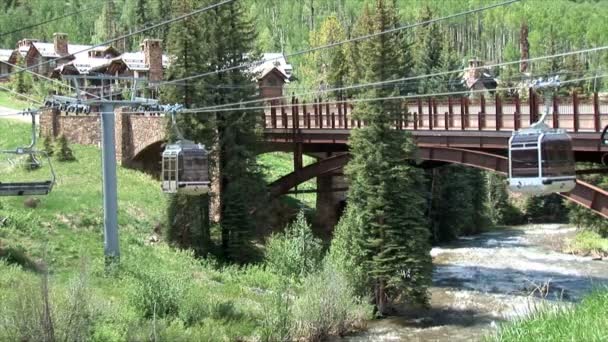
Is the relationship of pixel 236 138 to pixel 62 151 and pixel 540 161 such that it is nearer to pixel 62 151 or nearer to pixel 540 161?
pixel 62 151

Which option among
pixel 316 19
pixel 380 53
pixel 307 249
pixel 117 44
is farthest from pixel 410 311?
pixel 316 19

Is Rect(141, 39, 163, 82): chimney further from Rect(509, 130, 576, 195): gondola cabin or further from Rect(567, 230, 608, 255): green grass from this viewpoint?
Rect(509, 130, 576, 195): gondola cabin

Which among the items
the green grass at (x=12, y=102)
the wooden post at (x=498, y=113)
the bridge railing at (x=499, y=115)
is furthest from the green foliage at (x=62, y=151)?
the wooden post at (x=498, y=113)

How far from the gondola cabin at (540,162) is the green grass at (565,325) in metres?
8.23

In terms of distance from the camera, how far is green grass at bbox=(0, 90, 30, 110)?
60.0 metres

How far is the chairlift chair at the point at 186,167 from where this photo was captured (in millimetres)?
22188

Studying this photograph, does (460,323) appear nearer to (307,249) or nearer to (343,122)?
(307,249)

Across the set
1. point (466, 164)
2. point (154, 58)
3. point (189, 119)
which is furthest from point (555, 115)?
point (154, 58)

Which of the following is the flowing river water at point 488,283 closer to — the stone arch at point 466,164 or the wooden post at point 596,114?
the stone arch at point 466,164

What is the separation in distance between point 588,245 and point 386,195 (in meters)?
18.3

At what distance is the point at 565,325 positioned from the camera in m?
11.0

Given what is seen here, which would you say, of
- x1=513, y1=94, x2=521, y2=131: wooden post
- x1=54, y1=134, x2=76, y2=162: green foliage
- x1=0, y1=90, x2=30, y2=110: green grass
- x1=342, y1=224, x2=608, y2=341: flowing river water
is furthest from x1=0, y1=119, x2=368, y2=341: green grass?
x1=0, y1=90, x2=30, y2=110: green grass

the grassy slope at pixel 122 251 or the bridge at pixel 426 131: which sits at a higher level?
the bridge at pixel 426 131

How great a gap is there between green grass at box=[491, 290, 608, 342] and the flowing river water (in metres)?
6.55
